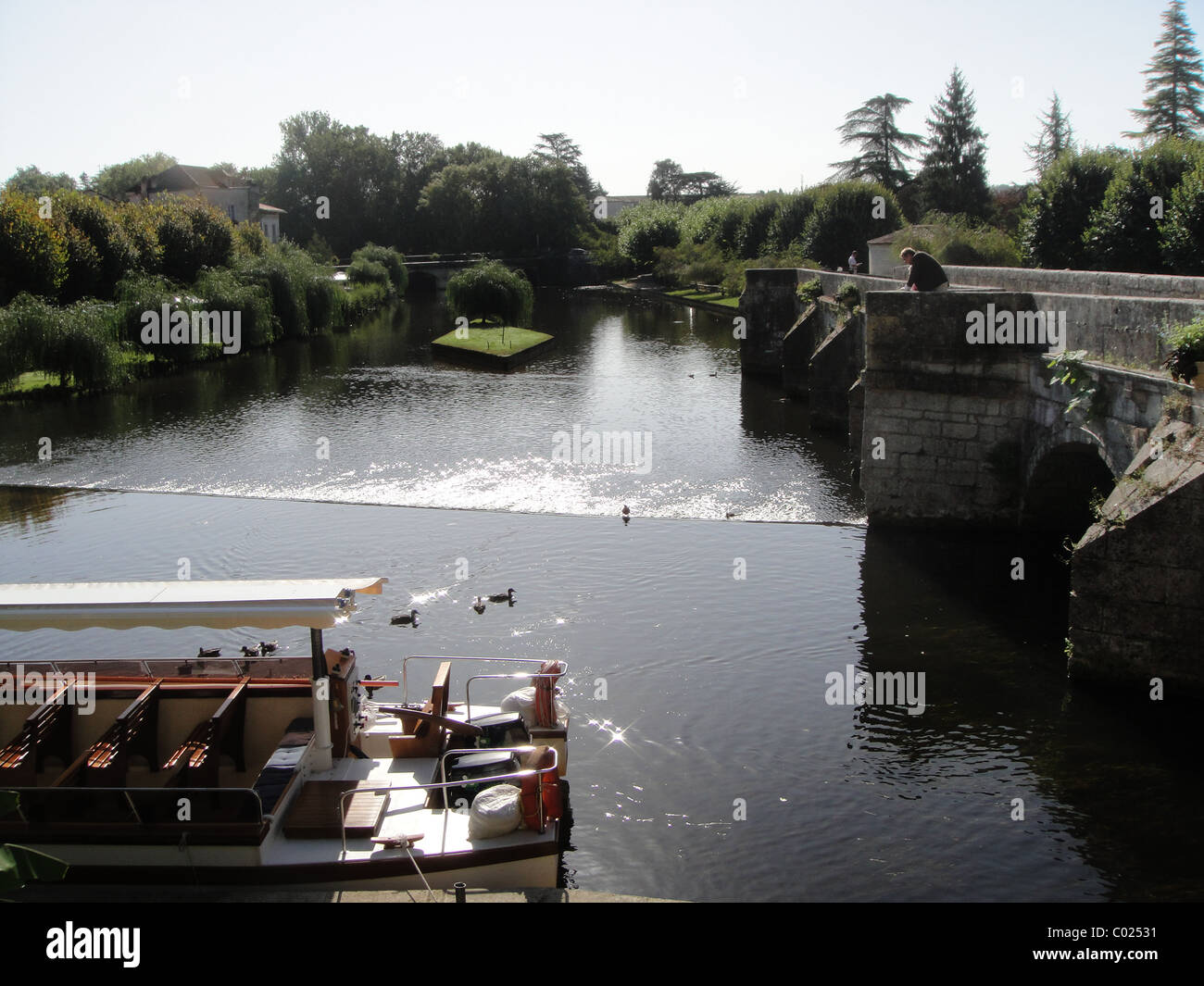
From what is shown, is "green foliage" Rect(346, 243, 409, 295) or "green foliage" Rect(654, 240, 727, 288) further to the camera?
"green foliage" Rect(346, 243, 409, 295)

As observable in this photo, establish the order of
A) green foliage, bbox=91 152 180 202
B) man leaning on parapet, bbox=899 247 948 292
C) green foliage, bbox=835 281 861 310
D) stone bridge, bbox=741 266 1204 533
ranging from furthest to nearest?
green foliage, bbox=91 152 180 202, green foliage, bbox=835 281 861 310, man leaning on parapet, bbox=899 247 948 292, stone bridge, bbox=741 266 1204 533

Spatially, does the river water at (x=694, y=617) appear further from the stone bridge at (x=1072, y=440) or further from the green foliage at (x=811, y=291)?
the green foliage at (x=811, y=291)

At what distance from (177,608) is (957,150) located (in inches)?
3481

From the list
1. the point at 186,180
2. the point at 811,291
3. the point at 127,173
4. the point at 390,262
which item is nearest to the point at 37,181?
the point at 127,173

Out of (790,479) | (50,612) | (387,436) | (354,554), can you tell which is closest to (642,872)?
(50,612)

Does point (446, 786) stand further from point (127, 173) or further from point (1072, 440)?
point (127, 173)

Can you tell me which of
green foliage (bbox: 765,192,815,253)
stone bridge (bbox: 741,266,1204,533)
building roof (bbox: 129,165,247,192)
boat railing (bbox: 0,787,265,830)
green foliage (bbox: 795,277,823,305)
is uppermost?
building roof (bbox: 129,165,247,192)

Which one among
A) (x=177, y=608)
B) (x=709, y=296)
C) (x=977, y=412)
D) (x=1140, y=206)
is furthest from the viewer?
(x=709, y=296)

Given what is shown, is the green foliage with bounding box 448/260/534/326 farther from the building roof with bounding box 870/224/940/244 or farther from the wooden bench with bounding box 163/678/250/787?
the wooden bench with bounding box 163/678/250/787

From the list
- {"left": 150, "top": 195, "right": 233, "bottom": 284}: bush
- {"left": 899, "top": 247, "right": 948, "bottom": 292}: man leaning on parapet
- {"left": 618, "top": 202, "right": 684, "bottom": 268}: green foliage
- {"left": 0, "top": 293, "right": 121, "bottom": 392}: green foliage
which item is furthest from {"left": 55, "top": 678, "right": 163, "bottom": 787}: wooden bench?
{"left": 618, "top": 202, "right": 684, "bottom": 268}: green foliage

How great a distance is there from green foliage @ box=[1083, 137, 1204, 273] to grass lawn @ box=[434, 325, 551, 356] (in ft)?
87.9

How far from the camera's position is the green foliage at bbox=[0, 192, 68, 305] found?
151ft

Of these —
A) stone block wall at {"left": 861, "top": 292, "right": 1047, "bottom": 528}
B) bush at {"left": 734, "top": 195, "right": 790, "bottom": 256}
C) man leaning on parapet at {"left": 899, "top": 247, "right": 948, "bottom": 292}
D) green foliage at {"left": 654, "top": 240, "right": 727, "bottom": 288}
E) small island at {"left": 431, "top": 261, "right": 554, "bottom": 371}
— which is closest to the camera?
stone block wall at {"left": 861, "top": 292, "right": 1047, "bottom": 528}

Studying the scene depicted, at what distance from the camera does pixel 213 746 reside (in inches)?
420
